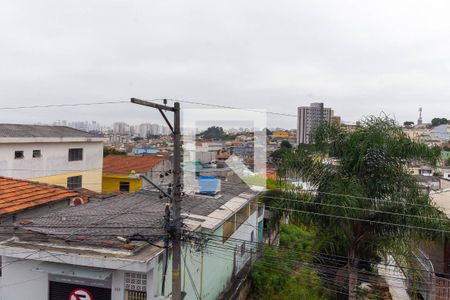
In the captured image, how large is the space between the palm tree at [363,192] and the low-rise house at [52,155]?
13193mm

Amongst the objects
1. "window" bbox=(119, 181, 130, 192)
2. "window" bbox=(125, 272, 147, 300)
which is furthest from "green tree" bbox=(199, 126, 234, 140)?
"window" bbox=(119, 181, 130, 192)

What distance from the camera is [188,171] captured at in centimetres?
1205

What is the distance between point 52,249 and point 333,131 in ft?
20.2

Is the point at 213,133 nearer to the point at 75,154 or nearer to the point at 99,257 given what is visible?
the point at 99,257

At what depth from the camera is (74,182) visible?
792 inches

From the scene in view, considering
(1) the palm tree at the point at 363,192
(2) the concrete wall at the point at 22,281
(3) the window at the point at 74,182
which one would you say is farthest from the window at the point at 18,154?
(1) the palm tree at the point at 363,192

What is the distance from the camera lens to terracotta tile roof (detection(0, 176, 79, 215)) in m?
8.65

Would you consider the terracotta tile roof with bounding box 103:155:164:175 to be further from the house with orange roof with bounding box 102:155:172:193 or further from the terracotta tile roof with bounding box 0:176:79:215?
the terracotta tile roof with bounding box 0:176:79:215

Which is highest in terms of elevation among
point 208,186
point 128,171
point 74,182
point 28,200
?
point 208,186

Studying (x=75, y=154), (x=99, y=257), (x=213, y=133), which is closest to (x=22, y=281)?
(x=99, y=257)

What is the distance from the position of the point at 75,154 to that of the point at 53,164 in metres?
1.60

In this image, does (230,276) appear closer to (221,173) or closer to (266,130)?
(266,130)

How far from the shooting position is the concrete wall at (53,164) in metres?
16.6

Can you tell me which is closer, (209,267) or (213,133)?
(209,267)
